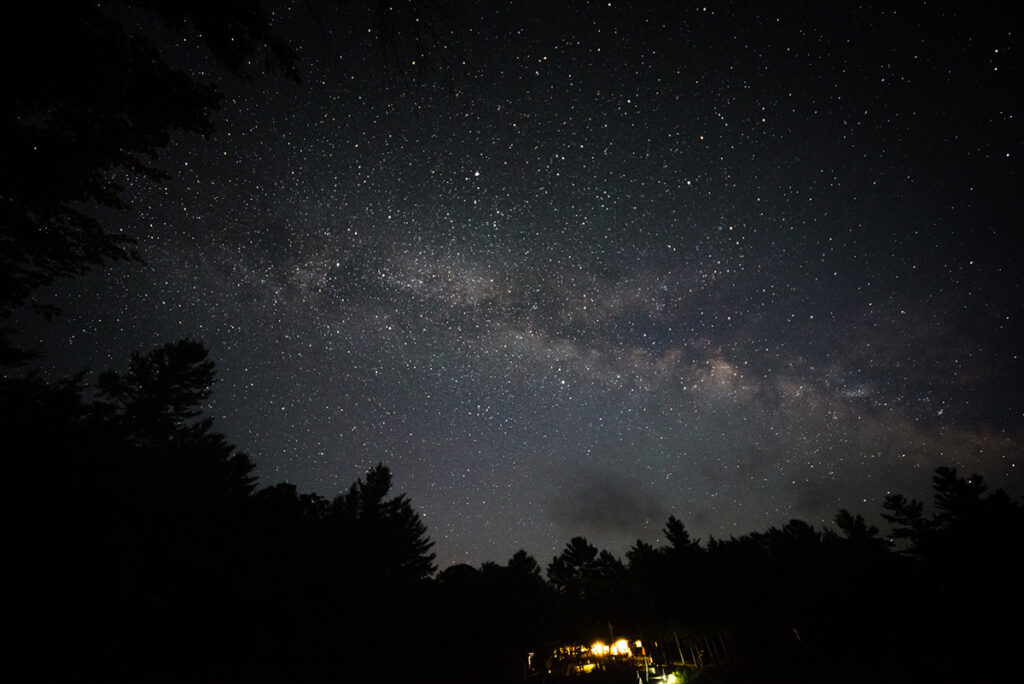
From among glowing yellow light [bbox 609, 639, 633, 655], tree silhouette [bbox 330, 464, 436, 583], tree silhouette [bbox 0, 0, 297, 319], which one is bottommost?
glowing yellow light [bbox 609, 639, 633, 655]

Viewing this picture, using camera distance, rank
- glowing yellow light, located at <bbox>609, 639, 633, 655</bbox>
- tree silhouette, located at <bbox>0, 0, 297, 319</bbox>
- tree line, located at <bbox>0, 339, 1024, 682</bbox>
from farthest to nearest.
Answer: glowing yellow light, located at <bbox>609, 639, 633, 655</bbox> → tree line, located at <bbox>0, 339, 1024, 682</bbox> → tree silhouette, located at <bbox>0, 0, 297, 319</bbox>

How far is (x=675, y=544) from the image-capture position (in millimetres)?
46406

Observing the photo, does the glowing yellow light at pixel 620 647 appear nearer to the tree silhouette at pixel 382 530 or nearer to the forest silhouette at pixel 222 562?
the forest silhouette at pixel 222 562

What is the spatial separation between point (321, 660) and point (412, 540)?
2785 centimetres

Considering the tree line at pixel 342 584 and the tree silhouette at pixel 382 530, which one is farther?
the tree silhouette at pixel 382 530

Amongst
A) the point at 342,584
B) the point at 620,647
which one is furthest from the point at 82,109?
the point at 620,647

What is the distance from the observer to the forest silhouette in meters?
4.74

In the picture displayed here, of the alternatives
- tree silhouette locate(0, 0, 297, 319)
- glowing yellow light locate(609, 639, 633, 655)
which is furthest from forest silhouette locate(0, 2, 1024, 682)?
glowing yellow light locate(609, 639, 633, 655)

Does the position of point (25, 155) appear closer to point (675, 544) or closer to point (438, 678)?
point (438, 678)

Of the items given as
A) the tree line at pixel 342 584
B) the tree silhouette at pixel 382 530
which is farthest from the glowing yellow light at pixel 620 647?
the tree silhouette at pixel 382 530

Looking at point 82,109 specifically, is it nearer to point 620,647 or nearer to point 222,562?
point 222,562

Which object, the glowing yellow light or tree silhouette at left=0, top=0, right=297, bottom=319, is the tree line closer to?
the glowing yellow light

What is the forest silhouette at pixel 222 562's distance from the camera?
474 centimetres

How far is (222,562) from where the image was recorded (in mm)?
10477
